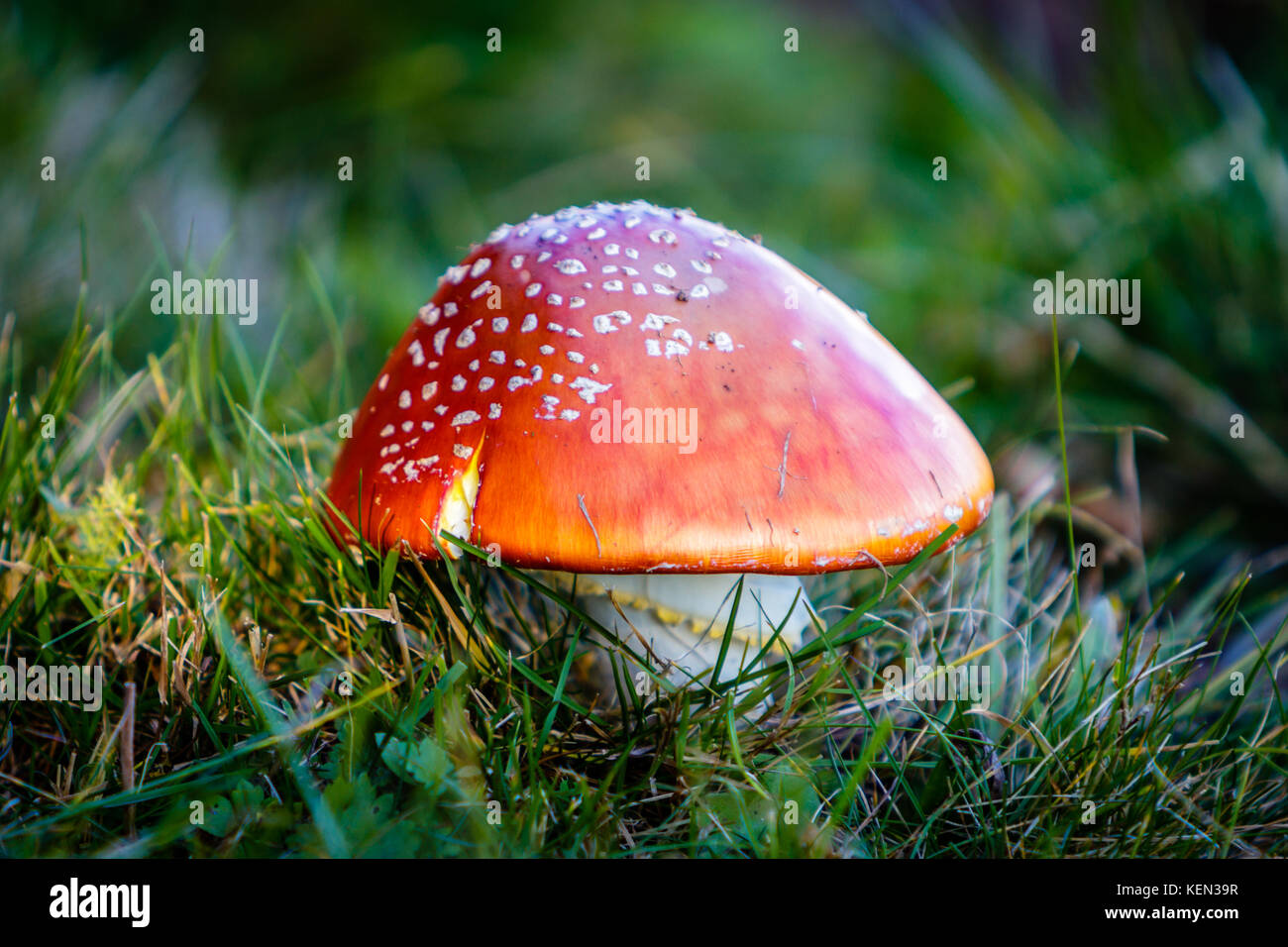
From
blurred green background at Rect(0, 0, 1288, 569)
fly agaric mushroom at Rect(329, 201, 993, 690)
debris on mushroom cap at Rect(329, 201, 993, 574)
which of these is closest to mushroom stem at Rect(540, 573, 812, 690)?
fly agaric mushroom at Rect(329, 201, 993, 690)

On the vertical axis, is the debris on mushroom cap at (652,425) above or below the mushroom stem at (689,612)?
above

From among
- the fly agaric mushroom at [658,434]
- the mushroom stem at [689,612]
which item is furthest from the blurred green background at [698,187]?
the mushroom stem at [689,612]

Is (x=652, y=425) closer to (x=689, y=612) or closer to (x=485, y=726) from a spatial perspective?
(x=689, y=612)

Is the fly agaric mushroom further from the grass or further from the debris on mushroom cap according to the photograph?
the grass

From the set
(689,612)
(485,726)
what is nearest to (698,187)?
(689,612)

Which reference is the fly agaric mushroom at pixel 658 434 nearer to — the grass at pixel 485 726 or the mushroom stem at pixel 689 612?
the mushroom stem at pixel 689 612
